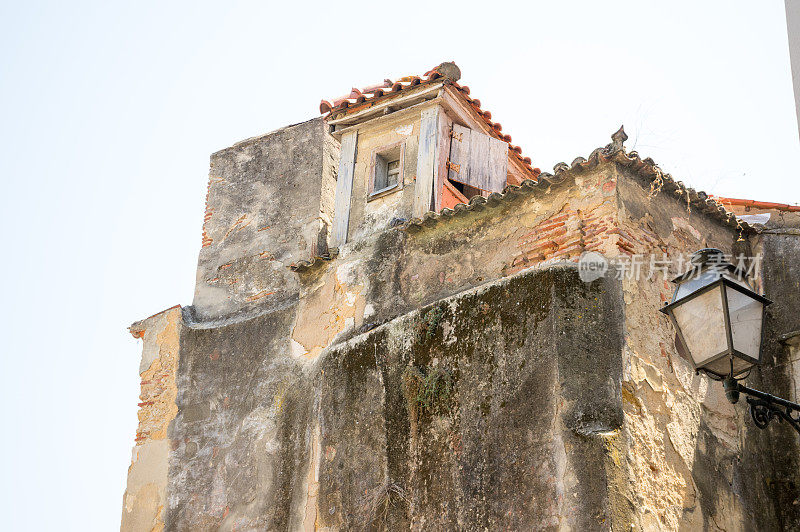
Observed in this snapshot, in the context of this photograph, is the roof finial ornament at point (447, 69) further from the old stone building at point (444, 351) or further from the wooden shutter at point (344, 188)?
the wooden shutter at point (344, 188)

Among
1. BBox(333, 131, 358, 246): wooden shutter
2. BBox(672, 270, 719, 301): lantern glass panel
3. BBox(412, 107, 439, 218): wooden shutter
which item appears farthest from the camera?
BBox(333, 131, 358, 246): wooden shutter

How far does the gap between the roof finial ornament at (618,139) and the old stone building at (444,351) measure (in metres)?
0.01

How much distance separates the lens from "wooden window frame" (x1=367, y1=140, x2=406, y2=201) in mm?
11133

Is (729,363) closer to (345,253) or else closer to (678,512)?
(678,512)

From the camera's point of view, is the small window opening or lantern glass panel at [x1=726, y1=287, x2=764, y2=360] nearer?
lantern glass panel at [x1=726, y1=287, x2=764, y2=360]

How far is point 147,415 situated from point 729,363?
790 centimetres

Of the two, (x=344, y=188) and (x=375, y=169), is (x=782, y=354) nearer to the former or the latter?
(x=375, y=169)

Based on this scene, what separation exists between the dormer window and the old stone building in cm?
3

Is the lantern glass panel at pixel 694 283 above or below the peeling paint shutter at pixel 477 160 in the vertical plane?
below

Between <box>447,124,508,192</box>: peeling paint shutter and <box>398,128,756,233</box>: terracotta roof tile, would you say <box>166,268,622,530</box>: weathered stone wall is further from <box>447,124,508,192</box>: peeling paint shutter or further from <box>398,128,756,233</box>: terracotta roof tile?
<box>447,124,508,192</box>: peeling paint shutter

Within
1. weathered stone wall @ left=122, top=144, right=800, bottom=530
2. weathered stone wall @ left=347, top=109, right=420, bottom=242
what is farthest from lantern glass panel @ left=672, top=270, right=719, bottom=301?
weathered stone wall @ left=347, top=109, right=420, bottom=242

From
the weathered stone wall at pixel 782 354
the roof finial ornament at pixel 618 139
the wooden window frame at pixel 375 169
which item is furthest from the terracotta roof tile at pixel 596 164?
the wooden window frame at pixel 375 169

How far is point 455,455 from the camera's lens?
8.36m

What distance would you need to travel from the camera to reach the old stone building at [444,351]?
7.91 m
